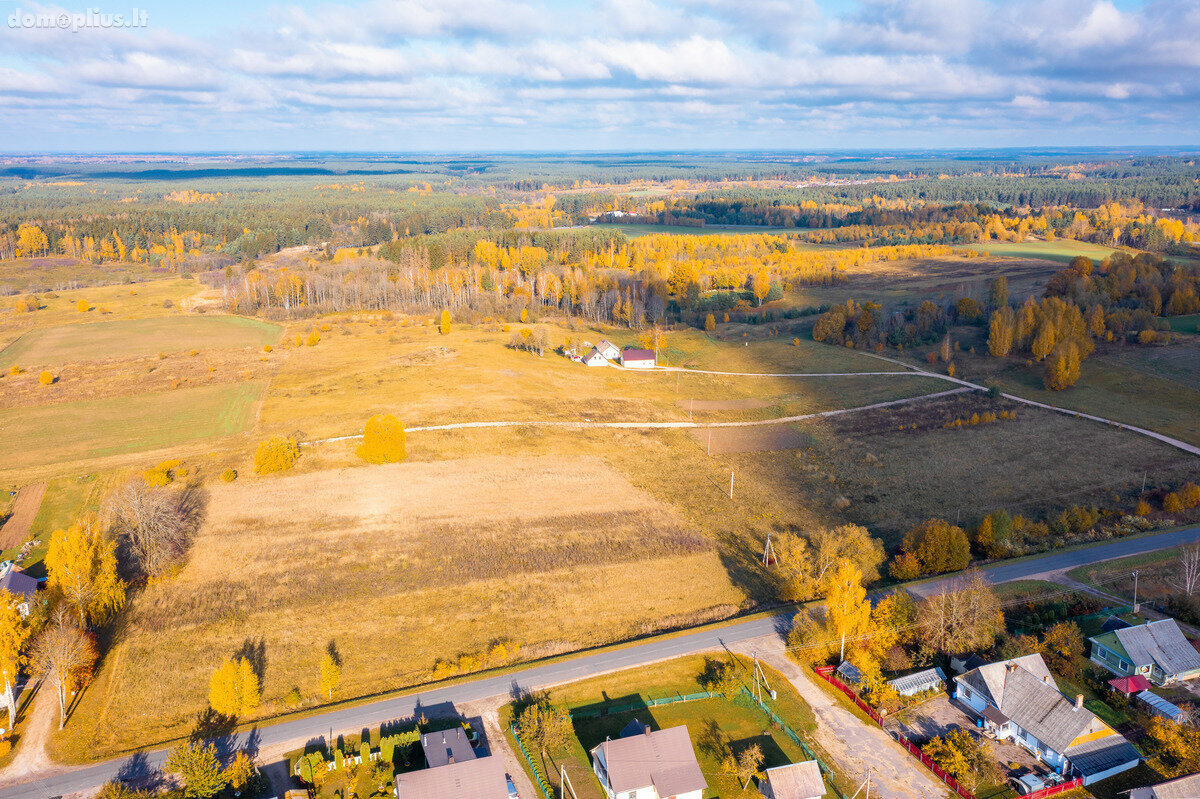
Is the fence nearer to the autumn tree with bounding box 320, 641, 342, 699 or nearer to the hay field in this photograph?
the hay field

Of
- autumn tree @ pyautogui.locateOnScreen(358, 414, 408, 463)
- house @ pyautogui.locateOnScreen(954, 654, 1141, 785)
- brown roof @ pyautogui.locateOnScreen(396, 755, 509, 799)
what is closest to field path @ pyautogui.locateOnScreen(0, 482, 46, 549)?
autumn tree @ pyautogui.locateOnScreen(358, 414, 408, 463)

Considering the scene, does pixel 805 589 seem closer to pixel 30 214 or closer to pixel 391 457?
pixel 391 457

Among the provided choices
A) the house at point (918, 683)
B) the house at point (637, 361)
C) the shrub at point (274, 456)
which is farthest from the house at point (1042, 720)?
the house at point (637, 361)

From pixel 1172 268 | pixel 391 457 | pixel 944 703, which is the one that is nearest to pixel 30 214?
pixel 391 457

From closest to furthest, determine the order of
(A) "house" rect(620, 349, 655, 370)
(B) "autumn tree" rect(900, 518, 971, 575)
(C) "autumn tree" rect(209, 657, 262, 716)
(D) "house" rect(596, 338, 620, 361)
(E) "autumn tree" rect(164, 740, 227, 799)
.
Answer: (E) "autumn tree" rect(164, 740, 227, 799)
(C) "autumn tree" rect(209, 657, 262, 716)
(B) "autumn tree" rect(900, 518, 971, 575)
(A) "house" rect(620, 349, 655, 370)
(D) "house" rect(596, 338, 620, 361)

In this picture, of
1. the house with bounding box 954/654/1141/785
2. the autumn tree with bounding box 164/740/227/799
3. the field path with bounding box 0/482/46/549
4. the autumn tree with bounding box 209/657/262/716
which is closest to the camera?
the autumn tree with bounding box 164/740/227/799

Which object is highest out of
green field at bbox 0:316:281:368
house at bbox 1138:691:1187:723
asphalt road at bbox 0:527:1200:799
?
green field at bbox 0:316:281:368
